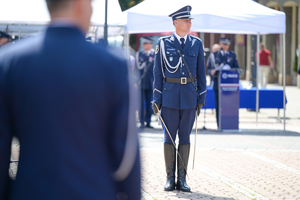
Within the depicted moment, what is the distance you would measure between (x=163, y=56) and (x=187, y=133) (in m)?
0.91

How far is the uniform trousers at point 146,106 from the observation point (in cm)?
1166

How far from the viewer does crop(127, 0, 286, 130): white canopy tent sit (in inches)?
406

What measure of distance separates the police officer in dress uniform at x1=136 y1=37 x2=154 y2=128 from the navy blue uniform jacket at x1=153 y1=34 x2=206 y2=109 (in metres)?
5.79

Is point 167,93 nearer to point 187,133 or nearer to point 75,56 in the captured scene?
point 187,133

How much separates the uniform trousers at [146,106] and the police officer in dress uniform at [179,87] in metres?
5.72

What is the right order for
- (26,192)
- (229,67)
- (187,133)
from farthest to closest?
1. (229,67)
2. (187,133)
3. (26,192)

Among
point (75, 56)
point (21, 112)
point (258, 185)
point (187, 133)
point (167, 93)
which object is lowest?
point (258, 185)

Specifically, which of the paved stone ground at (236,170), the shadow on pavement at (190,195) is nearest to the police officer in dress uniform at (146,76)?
the paved stone ground at (236,170)

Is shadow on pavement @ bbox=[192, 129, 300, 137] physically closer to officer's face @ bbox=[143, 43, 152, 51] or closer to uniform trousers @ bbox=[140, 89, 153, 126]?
uniform trousers @ bbox=[140, 89, 153, 126]

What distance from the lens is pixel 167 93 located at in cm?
577

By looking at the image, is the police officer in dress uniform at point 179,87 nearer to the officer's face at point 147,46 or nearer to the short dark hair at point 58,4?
the short dark hair at point 58,4

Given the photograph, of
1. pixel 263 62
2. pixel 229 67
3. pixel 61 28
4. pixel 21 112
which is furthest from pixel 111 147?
pixel 263 62

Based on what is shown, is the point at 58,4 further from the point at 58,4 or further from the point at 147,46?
the point at 147,46

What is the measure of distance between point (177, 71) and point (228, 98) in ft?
17.9
